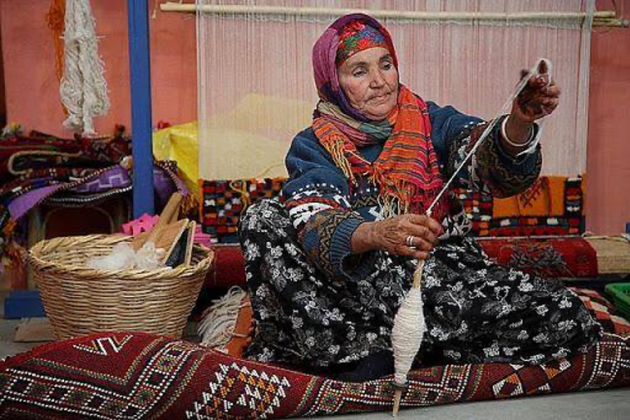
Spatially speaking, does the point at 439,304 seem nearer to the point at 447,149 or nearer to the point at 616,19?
the point at 447,149

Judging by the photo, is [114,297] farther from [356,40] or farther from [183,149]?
[183,149]

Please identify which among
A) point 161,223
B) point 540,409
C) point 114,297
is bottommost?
point 540,409

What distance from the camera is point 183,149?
376 centimetres

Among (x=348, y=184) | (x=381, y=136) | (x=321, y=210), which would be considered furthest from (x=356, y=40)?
(x=321, y=210)

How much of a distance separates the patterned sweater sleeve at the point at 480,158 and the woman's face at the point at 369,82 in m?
0.17

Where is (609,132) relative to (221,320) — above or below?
above

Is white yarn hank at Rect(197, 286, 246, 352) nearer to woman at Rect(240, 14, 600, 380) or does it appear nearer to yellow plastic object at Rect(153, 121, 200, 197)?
woman at Rect(240, 14, 600, 380)

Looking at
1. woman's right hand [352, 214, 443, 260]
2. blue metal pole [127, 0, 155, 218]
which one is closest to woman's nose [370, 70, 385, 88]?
woman's right hand [352, 214, 443, 260]

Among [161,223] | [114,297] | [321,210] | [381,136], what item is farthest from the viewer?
[161,223]

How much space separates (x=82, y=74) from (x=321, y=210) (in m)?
1.51

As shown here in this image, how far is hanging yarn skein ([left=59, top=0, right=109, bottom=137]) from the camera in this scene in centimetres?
330

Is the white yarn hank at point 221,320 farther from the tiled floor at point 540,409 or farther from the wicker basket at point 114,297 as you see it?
the tiled floor at point 540,409

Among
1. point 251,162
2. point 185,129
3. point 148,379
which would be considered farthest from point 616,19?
point 148,379

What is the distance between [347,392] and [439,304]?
0.37m
